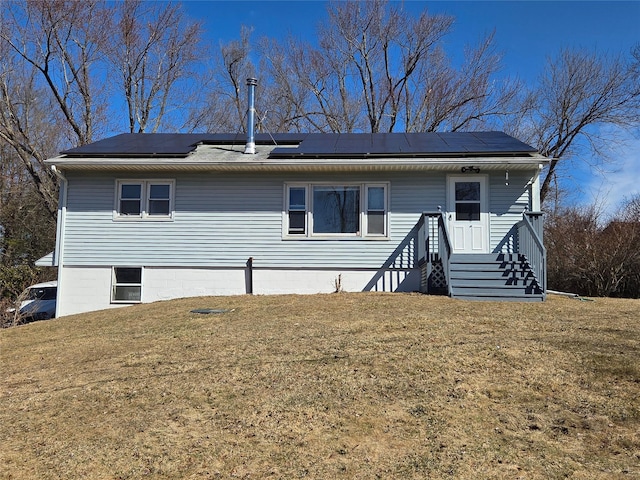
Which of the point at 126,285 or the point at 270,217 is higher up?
the point at 270,217

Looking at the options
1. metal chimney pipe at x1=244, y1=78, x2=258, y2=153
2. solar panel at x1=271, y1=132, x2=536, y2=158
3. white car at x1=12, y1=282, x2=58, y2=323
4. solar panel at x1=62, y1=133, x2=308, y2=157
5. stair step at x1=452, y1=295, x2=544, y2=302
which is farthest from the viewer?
white car at x1=12, y1=282, x2=58, y2=323

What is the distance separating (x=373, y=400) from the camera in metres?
4.63

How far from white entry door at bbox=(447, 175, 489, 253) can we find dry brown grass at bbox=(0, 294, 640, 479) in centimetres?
388

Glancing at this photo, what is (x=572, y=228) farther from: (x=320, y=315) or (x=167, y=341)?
(x=167, y=341)

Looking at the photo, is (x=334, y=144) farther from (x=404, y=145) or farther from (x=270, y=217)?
(x=270, y=217)

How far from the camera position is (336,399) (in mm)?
4672

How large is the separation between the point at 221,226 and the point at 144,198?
2031 millimetres

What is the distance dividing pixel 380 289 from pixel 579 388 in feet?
23.2

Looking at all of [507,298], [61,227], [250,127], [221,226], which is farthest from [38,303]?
[507,298]

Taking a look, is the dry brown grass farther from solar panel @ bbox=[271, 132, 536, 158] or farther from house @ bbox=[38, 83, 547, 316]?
solar panel @ bbox=[271, 132, 536, 158]

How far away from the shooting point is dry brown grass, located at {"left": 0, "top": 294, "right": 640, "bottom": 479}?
3.61 metres

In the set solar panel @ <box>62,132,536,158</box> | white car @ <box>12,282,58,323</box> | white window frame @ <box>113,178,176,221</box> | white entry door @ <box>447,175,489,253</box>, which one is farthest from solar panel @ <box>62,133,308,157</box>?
white entry door @ <box>447,175,489,253</box>

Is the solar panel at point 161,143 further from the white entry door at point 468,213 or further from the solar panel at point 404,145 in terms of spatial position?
the white entry door at point 468,213

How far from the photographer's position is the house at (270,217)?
11.7m
